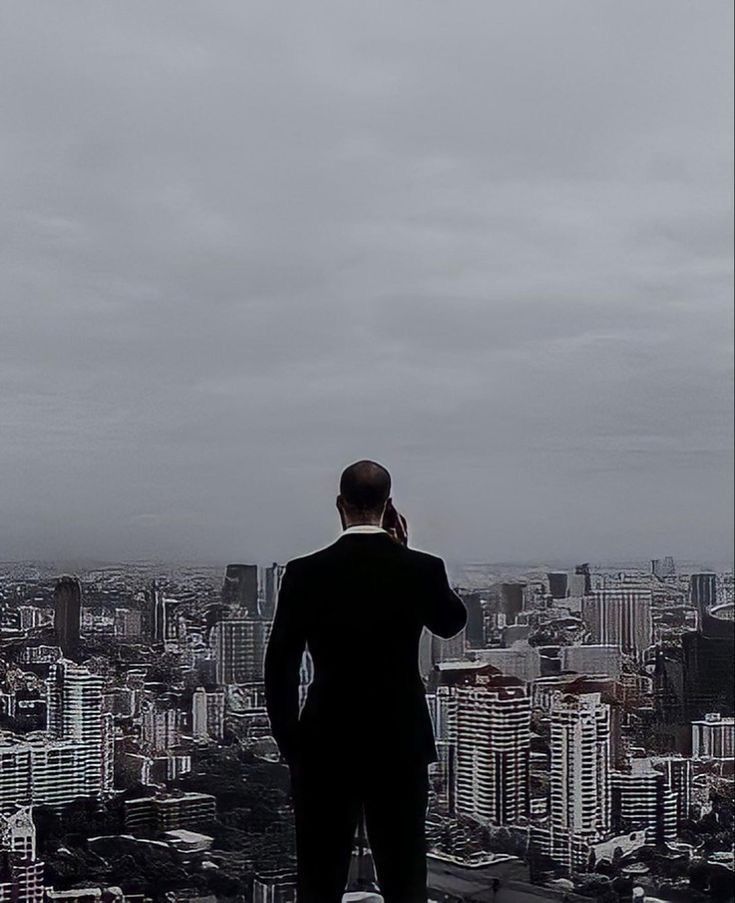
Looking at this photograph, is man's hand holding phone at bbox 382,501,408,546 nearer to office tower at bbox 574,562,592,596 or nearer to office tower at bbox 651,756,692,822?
office tower at bbox 574,562,592,596

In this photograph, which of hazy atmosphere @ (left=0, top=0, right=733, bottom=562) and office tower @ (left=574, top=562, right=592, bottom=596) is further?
office tower @ (left=574, top=562, right=592, bottom=596)

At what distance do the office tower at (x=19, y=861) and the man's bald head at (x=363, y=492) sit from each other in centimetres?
70

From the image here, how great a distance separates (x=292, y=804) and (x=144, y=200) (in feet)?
3.32

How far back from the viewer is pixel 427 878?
2512 millimetres

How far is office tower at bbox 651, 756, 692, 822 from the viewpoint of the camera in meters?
2.68

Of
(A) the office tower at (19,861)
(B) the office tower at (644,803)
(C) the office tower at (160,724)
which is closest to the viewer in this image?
(A) the office tower at (19,861)

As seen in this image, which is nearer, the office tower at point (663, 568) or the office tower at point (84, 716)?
the office tower at point (84, 716)

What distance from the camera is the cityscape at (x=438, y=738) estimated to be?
2.26 meters

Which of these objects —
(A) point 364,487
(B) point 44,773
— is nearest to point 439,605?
(A) point 364,487

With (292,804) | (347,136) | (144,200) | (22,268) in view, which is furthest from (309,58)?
(292,804)

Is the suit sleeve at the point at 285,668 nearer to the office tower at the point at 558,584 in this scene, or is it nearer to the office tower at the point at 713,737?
the office tower at the point at 558,584

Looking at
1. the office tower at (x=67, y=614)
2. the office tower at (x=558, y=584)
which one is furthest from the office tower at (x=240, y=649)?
the office tower at (x=558, y=584)

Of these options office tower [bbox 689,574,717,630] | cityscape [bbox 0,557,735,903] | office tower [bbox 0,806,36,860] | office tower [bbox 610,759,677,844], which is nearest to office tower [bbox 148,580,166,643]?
cityscape [bbox 0,557,735,903]

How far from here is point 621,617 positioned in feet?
8.69
